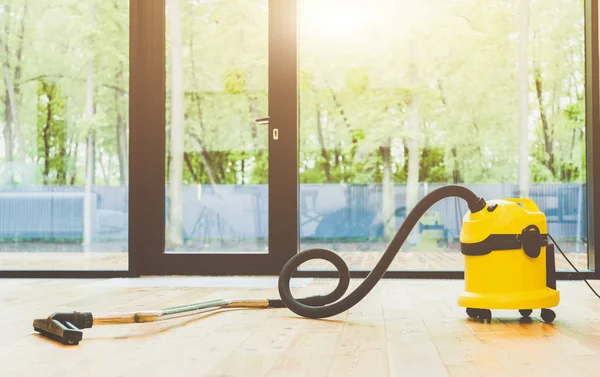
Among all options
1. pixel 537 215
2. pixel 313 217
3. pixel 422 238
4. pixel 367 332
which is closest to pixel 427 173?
pixel 422 238

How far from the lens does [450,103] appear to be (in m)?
4.12

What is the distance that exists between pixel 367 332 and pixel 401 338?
134 mm

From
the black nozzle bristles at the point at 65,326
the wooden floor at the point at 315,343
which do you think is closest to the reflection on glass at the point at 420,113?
the wooden floor at the point at 315,343

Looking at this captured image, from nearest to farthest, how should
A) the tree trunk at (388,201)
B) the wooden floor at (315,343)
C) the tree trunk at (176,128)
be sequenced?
the wooden floor at (315,343) < the tree trunk at (176,128) < the tree trunk at (388,201)

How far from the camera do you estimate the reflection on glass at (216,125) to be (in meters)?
3.96

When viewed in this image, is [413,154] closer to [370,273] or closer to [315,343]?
[370,273]

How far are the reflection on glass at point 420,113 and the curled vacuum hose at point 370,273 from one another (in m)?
1.57

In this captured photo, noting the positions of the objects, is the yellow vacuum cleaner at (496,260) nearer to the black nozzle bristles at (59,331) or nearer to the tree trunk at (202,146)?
the black nozzle bristles at (59,331)

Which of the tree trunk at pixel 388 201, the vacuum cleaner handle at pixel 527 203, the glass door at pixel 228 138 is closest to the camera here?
the vacuum cleaner handle at pixel 527 203

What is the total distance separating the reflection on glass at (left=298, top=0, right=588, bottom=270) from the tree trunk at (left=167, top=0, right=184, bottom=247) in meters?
0.70

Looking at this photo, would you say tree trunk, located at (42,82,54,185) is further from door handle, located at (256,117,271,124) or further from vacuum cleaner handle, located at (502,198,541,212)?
vacuum cleaner handle, located at (502,198,541,212)

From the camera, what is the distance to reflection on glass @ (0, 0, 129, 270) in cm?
404

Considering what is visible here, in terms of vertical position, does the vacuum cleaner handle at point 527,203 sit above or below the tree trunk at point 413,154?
below

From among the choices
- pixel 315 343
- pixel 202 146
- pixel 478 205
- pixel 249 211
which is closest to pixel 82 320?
pixel 315 343
